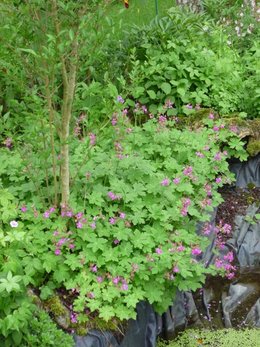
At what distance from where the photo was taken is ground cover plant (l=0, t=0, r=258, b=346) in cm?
323

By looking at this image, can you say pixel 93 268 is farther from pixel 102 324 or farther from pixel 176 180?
pixel 176 180

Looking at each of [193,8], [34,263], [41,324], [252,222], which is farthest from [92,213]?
[193,8]

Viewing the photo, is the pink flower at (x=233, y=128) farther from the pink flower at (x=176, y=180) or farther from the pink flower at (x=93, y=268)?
the pink flower at (x=93, y=268)

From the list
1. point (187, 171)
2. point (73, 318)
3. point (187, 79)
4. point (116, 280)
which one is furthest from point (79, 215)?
point (187, 79)

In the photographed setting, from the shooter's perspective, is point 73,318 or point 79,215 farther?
point 79,215

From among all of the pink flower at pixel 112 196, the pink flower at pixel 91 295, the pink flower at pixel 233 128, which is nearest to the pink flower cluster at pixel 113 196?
the pink flower at pixel 112 196

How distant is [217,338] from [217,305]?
39 centimetres

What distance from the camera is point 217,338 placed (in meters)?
4.19

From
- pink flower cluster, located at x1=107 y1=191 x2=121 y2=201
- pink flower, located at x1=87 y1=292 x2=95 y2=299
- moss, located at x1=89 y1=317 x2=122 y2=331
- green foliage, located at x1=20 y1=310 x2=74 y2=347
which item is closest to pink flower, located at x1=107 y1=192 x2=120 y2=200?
pink flower cluster, located at x1=107 y1=191 x2=121 y2=201

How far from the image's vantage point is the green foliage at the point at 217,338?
413 cm

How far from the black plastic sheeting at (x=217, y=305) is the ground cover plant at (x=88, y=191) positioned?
0.24 metres

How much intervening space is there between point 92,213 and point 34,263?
0.59 meters

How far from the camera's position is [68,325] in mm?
3402

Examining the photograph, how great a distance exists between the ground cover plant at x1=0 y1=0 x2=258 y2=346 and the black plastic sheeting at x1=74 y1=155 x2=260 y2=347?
0.24m
